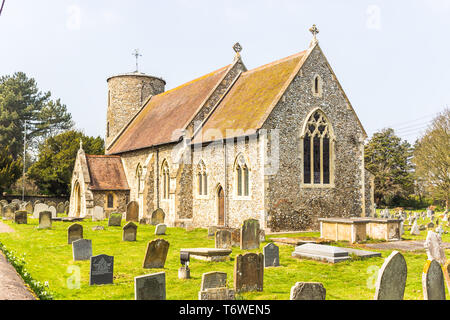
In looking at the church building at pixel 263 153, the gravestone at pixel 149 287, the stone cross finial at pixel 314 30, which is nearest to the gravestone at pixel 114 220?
the church building at pixel 263 153

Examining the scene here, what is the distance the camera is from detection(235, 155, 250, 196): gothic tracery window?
19.0m

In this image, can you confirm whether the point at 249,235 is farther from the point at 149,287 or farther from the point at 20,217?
the point at 20,217

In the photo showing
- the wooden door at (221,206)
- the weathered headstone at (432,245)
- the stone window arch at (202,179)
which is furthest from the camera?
the stone window arch at (202,179)

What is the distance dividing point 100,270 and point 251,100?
13.4 meters

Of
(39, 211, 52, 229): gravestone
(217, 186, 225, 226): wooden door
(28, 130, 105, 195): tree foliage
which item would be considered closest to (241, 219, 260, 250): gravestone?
(217, 186, 225, 226): wooden door

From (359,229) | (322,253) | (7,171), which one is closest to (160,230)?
(359,229)

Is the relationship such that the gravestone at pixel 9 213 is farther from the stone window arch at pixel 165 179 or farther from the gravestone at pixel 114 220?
the stone window arch at pixel 165 179

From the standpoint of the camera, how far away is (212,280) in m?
7.37

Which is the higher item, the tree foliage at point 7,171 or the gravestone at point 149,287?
the tree foliage at point 7,171

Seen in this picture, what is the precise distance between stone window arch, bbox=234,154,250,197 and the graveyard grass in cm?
312

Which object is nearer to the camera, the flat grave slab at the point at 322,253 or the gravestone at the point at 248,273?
the gravestone at the point at 248,273

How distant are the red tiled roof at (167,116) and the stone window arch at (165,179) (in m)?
1.36

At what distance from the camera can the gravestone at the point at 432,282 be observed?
6594mm
